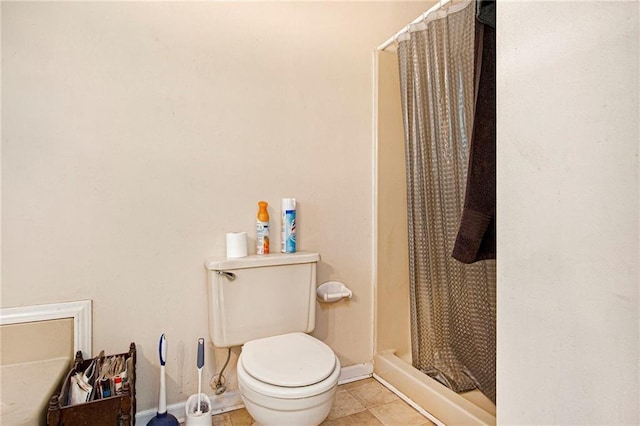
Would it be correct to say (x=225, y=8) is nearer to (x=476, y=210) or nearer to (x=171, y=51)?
(x=171, y=51)

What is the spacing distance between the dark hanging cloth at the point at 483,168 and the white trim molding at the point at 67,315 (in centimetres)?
145

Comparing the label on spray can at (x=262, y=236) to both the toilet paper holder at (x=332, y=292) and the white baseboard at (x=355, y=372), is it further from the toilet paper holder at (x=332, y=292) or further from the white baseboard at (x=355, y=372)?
the white baseboard at (x=355, y=372)

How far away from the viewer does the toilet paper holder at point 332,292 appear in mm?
1876

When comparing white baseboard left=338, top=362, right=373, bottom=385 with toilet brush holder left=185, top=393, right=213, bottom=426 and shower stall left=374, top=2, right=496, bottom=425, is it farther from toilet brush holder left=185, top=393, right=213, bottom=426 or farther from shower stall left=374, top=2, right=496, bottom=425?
toilet brush holder left=185, top=393, right=213, bottom=426

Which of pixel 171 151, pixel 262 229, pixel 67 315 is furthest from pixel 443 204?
pixel 67 315

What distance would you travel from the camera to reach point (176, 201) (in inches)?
62.9

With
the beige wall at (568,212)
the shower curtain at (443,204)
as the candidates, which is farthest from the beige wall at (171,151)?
the beige wall at (568,212)

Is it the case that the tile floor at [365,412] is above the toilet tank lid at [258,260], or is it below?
below

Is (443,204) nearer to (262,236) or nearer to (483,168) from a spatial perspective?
(483,168)

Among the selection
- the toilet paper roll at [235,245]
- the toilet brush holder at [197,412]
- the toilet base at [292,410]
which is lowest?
the toilet brush holder at [197,412]

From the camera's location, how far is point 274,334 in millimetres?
1622

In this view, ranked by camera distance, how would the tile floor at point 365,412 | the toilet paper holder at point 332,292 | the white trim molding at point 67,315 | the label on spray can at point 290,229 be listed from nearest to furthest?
1. the white trim molding at point 67,315
2. the tile floor at point 365,412
3. the label on spray can at point 290,229
4. the toilet paper holder at point 332,292

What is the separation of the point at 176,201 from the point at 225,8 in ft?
2.98

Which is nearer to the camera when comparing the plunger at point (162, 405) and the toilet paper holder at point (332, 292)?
the plunger at point (162, 405)
